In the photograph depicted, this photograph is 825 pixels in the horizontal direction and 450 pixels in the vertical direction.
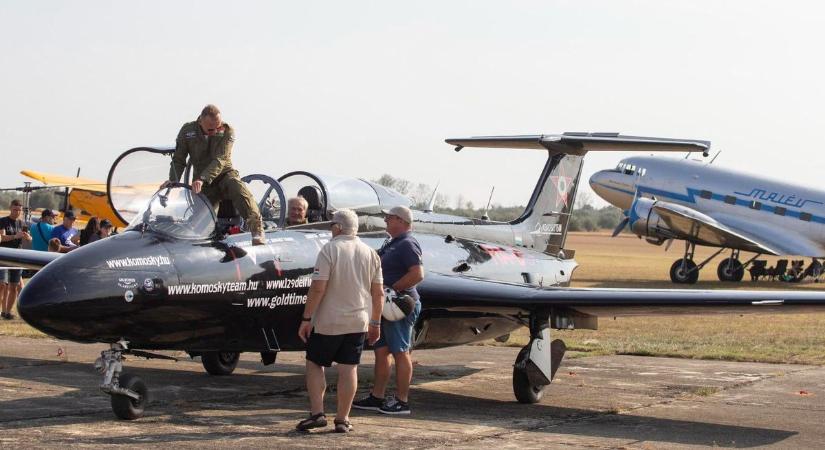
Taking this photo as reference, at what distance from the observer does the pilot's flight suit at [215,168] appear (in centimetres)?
1120

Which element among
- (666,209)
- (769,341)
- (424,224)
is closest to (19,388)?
(424,224)

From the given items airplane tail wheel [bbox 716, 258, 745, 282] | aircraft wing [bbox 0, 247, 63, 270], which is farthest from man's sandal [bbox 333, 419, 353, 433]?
airplane tail wheel [bbox 716, 258, 745, 282]

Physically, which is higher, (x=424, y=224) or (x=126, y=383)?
(x=424, y=224)

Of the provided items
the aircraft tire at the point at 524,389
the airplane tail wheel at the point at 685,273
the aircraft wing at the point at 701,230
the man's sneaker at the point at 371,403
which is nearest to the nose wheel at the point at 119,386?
the man's sneaker at the point at 371,403

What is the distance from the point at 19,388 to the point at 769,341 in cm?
1266

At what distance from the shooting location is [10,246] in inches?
786

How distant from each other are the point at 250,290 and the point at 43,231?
10.1m

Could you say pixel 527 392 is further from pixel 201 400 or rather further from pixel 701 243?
pixel 701 243

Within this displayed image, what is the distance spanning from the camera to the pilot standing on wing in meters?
11.2

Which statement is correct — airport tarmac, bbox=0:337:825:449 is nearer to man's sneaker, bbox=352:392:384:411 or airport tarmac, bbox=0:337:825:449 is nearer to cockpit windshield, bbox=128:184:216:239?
man's sneaker, bbox=352:392:384:411

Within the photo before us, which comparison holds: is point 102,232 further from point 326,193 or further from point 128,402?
point 128,402

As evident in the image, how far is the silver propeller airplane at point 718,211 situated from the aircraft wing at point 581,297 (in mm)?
28479

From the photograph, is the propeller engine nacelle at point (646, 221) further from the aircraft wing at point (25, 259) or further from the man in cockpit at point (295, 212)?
the man in cockpit at point (295, 212)

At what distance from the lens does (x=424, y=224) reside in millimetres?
14383
